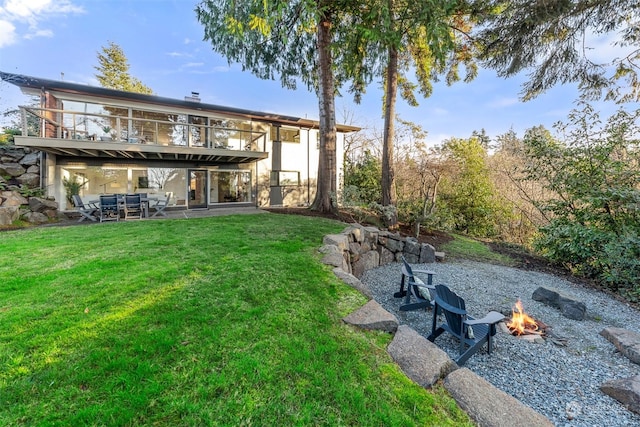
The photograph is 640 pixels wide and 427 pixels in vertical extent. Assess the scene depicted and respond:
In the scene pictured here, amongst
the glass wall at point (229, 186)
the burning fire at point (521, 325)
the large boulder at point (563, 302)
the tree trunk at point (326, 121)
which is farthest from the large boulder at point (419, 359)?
the glass wall at point (229, 186)

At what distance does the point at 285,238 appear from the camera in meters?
6.29

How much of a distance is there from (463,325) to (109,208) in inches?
429

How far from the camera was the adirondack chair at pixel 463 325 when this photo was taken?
3.28 metres

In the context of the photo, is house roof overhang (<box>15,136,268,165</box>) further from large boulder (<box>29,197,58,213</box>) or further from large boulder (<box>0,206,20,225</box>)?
large boulder (<box>0,206,20,225</box>)

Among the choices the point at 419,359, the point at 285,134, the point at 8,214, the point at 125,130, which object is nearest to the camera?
the point at 419,359

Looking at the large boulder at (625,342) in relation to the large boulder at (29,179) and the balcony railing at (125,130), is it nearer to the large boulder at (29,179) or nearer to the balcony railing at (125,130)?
the balcony railing at (125,130)

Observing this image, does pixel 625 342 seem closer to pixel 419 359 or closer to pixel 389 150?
pixel 419 359

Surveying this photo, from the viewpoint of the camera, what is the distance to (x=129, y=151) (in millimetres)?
10141

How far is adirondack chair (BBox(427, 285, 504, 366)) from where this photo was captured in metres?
3.28

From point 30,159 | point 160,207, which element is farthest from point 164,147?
point 30,159

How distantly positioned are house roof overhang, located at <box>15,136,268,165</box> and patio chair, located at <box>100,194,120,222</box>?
5.98ft

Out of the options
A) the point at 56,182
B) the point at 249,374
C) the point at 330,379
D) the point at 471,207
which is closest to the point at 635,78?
the point at 471,207

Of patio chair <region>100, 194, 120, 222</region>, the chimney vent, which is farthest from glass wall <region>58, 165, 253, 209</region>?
the chimney vent

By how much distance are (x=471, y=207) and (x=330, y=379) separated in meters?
13.0
